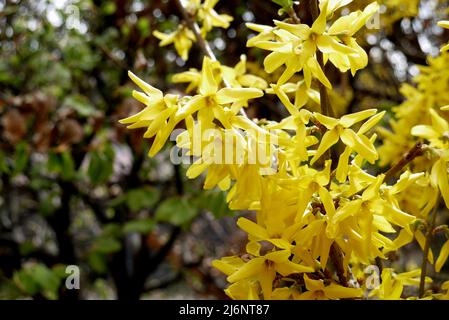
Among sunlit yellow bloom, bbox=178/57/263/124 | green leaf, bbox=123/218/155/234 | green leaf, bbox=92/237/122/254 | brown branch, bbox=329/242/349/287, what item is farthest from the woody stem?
green leaf, bbox=92/237/122/254

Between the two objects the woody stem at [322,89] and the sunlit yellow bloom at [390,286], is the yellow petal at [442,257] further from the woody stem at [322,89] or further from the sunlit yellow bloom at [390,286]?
the woody stem at [322,89]

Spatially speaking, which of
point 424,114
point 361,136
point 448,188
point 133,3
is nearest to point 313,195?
point 361,136

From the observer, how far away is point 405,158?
909 mm

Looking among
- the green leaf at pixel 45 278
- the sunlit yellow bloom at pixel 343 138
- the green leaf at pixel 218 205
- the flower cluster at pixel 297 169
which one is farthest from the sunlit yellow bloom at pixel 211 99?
the green leaf at pixel 45 278

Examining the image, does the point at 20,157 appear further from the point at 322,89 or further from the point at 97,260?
the point at 322,89

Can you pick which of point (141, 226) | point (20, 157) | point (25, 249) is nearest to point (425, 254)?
point (20, 157)

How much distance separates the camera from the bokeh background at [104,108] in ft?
8.26

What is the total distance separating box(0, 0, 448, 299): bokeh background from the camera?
2.52m

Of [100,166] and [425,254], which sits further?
[100,166]

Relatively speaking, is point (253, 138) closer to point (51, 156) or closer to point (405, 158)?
point (405, 158)

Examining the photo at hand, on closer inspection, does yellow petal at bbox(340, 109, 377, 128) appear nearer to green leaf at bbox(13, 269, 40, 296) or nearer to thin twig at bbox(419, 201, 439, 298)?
thin twig at bbox(419, 201, 439, 298)

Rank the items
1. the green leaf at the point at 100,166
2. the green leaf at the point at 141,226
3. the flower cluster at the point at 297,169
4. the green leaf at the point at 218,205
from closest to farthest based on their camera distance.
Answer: the flower cluster at the point at 297,169, the green leaf at the point at 218,205, the green leaf at the point at 100,166, the green leaf at the point at 141,226

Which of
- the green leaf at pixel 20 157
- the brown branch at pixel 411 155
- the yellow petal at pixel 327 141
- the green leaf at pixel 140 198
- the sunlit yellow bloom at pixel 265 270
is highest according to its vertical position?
the green leaf at pixel 20 157

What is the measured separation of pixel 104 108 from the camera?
3451 millimetres
